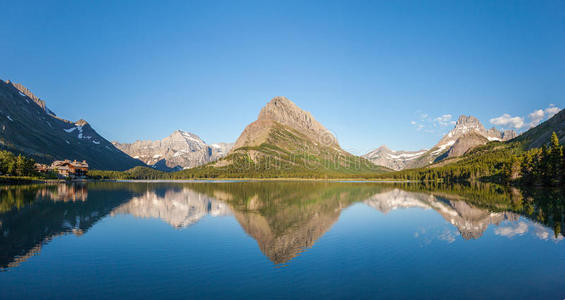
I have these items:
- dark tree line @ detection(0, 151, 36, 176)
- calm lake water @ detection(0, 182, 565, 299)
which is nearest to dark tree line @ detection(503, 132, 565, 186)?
calm lake water @ detection(0, 182, 565, 299)

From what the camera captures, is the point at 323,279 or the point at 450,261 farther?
the point at 450,261

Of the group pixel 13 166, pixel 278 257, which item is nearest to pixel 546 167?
pixel 278 257

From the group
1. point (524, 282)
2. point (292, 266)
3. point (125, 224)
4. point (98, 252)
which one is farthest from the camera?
point (125, 224)

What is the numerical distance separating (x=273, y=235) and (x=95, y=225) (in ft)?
80.5

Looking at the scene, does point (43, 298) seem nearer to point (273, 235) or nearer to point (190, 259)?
point (190, 259)

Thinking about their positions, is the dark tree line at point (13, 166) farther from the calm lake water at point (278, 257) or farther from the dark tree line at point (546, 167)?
the dark tree line at point (546, 167)

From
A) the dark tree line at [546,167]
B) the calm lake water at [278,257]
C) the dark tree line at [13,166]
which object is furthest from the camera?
the dark tree line at [13,166]

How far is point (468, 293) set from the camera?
20609 mm

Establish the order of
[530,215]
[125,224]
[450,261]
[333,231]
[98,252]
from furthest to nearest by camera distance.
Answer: [530,215]
[125,224]
[333,231]
[98,252]
[450,261]

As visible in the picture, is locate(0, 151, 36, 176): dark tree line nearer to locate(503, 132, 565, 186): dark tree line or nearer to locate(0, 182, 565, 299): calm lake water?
locate(0, 182, 565, 299): calm lake water

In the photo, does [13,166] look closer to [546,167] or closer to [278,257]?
[278,257]

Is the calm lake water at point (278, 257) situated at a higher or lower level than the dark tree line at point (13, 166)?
lower

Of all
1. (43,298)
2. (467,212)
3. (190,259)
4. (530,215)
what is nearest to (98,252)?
(190,259)

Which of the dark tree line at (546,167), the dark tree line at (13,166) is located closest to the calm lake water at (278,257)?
the dark tree line at (546,167)
